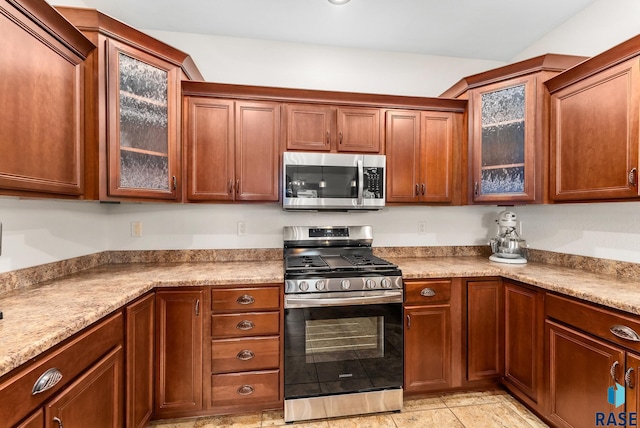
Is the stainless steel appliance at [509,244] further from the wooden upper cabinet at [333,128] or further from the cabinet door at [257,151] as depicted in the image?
the cabinet door at [257,151]

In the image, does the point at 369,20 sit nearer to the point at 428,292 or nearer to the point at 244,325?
the point at 428,292

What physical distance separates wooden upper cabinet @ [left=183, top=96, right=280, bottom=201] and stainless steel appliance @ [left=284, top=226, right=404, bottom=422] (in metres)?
0.73

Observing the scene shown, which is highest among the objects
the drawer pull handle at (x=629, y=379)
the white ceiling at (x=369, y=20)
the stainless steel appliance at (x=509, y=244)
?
the white ceiling at (x=369, y=20)

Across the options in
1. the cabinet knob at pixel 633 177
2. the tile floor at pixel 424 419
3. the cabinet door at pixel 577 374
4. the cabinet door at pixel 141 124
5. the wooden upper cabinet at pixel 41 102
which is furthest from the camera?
the tile floor at pixel 424 419

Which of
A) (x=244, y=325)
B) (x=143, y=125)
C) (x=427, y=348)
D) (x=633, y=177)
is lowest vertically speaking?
(x=427, y=348)

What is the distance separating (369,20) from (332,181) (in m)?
1.32

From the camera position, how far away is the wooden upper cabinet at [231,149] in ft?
7.16

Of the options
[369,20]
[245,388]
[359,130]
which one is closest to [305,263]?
[245,388]

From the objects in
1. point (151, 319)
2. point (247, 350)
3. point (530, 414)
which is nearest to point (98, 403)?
point (151, 319)

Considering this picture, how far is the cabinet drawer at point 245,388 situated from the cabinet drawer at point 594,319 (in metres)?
1.76

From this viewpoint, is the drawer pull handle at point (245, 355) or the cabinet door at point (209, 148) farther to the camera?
the cabinet door at point (209, 148)

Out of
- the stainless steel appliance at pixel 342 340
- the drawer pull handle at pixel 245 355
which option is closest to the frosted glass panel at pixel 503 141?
the stainless steel appliance at pixel 342 340

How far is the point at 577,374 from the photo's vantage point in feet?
5.30

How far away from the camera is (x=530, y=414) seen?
6.44ft
